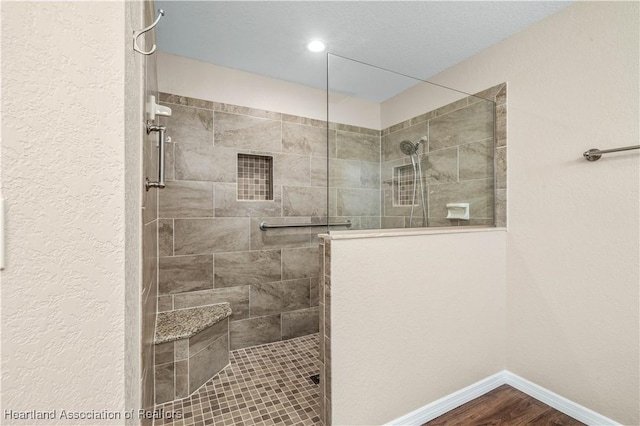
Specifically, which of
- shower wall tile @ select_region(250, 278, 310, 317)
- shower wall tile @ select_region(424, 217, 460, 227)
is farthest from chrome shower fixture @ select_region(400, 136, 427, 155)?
shower wall tile @ select_region(250, 278, 310, 317)

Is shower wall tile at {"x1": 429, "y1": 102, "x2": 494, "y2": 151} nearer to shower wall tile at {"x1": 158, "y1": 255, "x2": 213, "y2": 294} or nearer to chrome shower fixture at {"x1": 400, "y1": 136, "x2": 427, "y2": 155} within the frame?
chrome shower fixture at {"x1": 400, "y1": 136, "x2": 427, "y2": 155}

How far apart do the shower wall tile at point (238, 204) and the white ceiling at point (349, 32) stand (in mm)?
1074

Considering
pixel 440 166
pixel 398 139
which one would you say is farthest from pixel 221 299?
pixel 440 166

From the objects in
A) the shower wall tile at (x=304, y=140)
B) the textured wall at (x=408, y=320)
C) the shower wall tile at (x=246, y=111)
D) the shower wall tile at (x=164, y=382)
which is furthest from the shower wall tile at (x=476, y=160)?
the shower wall tile at (x=164, y=382)

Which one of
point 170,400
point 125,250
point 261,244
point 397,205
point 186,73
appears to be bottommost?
point 170,400

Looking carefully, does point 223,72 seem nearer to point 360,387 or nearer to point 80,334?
point 80,334

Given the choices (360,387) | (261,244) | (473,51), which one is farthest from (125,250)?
(473,51)

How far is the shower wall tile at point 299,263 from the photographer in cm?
266

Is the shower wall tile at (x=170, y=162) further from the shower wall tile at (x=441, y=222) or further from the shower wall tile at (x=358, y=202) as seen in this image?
the shower wall tile at (x=441, y=222)

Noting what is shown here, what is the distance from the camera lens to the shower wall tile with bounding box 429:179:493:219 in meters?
1.98

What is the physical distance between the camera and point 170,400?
5.67 ft

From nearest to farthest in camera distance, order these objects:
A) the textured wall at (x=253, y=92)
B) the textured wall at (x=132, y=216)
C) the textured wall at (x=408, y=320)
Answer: the textured wall at (x=132, y=216) < the textured wall at (x=408, y=320) < the textured wall at (x=253, y=92)

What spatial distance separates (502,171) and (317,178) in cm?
156

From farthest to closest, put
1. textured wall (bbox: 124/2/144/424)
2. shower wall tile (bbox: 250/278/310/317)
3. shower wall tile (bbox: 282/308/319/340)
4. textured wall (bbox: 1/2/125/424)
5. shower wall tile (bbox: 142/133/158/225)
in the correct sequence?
1. shower wall tile (bbox: 282/308/319/340)
2. shower wall tile (bbox: 250/278/310/317)
3. shower wall tile (bbox: 142/133/158/225)
4. textured wall (bbox: 124/2/144/424)
5. textured wall (bbox: 1/2/125/424)
